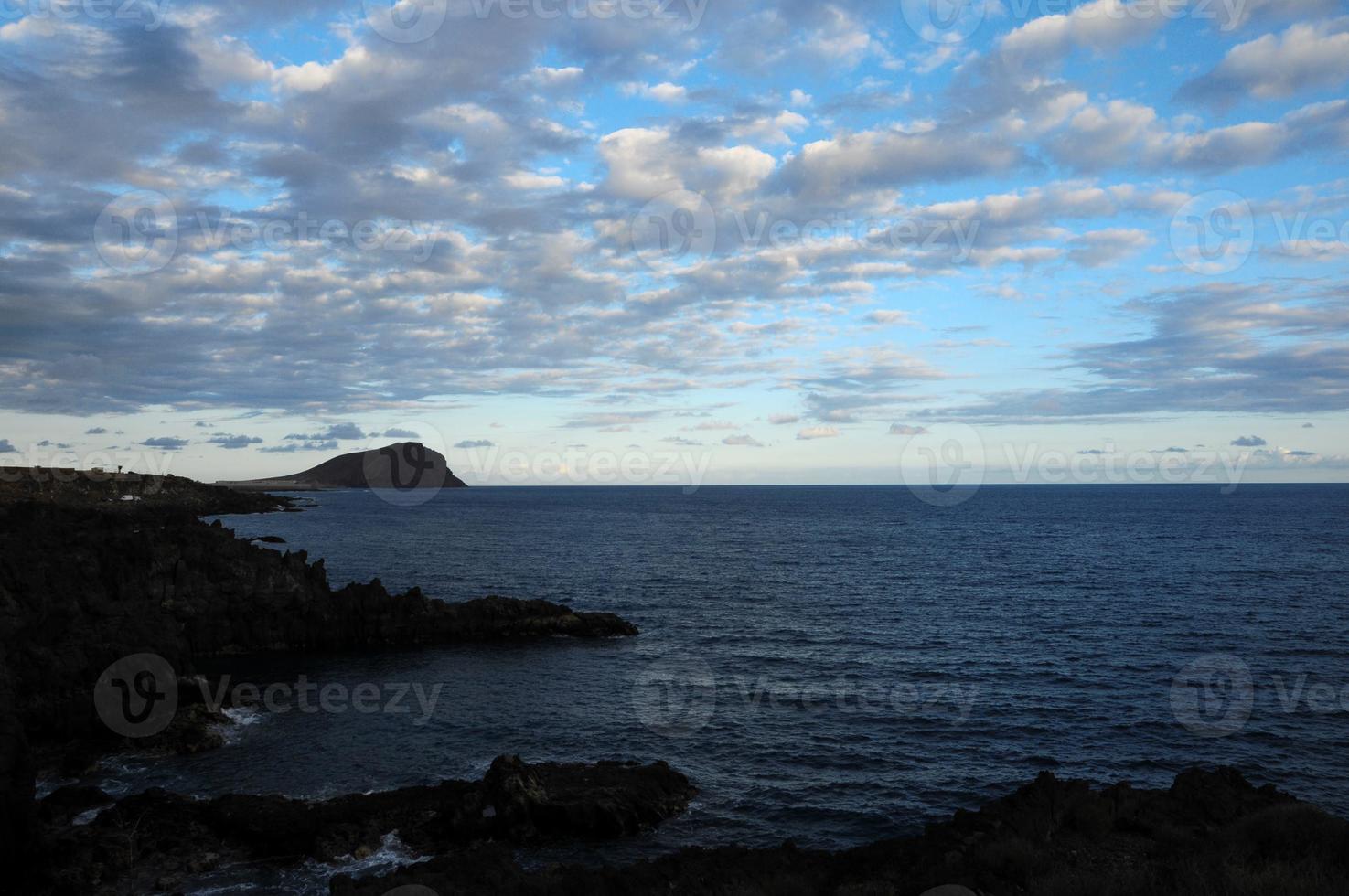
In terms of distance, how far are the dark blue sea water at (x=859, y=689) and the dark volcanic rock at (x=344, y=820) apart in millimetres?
1926

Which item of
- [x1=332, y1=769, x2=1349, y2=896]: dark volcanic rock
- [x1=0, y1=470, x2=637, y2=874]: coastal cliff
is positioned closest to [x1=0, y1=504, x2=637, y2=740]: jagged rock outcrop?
[x1=0, y1=470, x2=637, y2=874]: coastal cliff

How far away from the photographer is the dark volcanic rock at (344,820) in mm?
25969

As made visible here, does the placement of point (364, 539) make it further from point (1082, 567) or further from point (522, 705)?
point (1082, 567)

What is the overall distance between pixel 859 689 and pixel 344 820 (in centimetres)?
2805

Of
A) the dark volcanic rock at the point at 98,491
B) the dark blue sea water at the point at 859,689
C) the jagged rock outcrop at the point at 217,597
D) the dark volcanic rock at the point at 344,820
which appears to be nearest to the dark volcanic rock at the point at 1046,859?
the dark volcanic rock at the point at 344,820

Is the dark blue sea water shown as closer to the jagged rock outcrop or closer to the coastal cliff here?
the jagged rock outcrop

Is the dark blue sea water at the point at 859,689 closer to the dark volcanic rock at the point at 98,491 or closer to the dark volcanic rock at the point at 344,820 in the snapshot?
the dark volcanic rock at the point at 344,820

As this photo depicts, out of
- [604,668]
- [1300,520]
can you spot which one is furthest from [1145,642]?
[1300,520]

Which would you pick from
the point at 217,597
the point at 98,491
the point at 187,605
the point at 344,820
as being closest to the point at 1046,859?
the point at 344,820

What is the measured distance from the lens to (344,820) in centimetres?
2823

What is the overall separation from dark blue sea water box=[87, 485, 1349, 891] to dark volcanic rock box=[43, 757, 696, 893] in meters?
1.93

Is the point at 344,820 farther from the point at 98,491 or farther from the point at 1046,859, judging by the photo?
the point at 98,491

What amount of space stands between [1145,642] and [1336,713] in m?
15.4

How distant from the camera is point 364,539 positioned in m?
133
